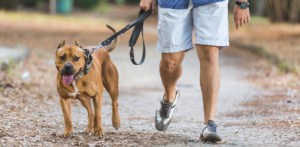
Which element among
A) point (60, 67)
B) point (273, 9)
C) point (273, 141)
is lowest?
point (273, 141)

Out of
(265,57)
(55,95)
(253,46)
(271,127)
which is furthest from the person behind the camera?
(253,46)

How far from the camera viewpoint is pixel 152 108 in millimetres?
10336

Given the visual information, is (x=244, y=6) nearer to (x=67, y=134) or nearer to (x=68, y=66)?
(x=68, y=66)

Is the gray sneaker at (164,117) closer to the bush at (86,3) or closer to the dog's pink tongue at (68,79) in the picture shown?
the dog's pink tongue at (68,79)

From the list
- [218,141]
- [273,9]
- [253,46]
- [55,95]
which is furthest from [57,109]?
[273,9]

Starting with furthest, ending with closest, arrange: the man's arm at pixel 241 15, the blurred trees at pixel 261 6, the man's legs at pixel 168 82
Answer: the blurred trees at pixel 261 6 → the man's legs at pixel 168 82 → the man's arm at pixel 241 15

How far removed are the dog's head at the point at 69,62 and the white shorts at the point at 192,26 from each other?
84cm

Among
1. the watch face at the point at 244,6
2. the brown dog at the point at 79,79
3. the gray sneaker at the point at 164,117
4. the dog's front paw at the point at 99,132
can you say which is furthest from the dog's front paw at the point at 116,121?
the watch face at the point at 244,6

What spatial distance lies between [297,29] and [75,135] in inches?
760

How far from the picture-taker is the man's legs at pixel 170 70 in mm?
7277

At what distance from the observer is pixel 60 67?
263 inches

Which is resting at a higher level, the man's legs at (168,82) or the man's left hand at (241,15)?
the man's left hand at (241,15)

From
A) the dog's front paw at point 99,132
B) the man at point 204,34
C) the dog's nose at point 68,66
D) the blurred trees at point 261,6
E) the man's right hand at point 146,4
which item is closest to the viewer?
the dog's nose at point 68,66

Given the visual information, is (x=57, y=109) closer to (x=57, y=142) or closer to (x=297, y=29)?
(x=57, y=142)
